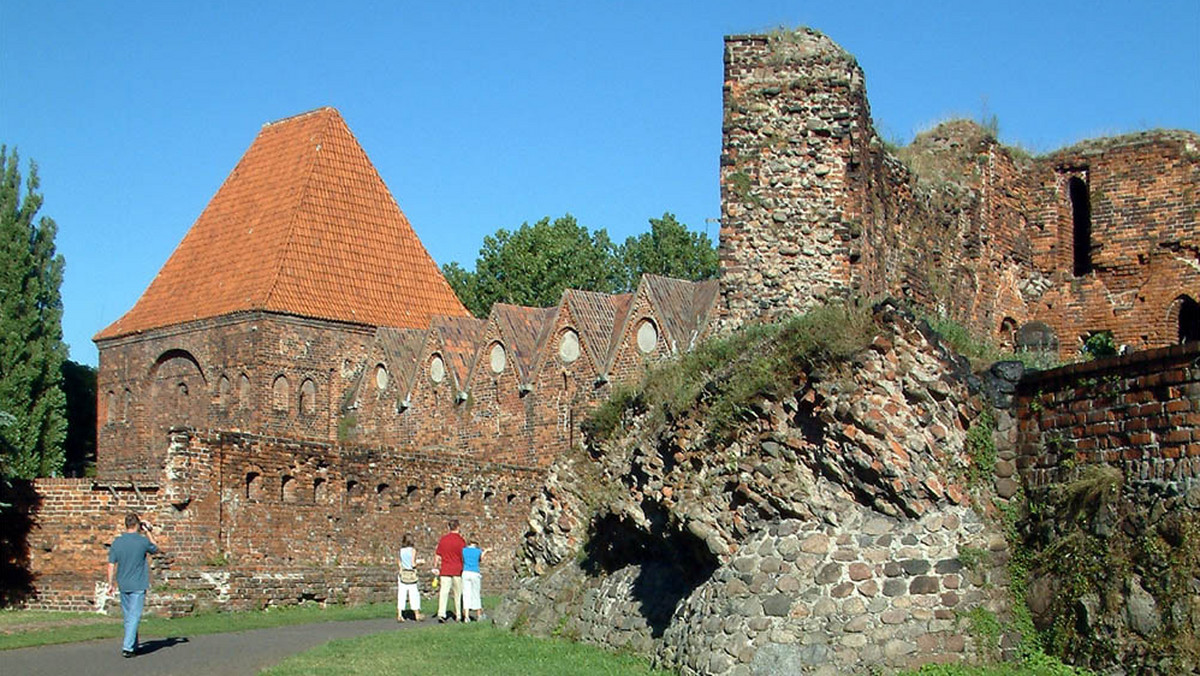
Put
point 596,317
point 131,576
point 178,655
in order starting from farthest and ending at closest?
point 596,317
point 178,655
point 131,576

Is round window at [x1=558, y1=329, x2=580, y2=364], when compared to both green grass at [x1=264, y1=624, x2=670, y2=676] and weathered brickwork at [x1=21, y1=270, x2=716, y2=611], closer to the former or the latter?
weathered brickwork at [x1=21, y1=270, x2=716, y2=611]

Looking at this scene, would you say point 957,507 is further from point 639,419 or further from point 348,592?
point 348,592

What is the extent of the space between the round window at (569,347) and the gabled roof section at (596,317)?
1.15ft

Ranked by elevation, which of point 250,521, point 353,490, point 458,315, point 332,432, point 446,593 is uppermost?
point 458,315

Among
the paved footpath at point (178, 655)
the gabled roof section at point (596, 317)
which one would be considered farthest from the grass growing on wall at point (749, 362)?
the gabled roof section at point (596, 317)

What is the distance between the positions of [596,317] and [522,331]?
311cm

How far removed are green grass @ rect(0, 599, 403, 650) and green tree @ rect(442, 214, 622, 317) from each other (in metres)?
40.4

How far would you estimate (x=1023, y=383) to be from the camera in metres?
12.6

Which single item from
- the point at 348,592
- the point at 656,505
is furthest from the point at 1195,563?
the point at 348,592

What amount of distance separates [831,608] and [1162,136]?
1165 centimetres

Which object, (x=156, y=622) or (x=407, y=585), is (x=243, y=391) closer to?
(x=156, y=622)

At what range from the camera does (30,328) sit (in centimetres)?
4506

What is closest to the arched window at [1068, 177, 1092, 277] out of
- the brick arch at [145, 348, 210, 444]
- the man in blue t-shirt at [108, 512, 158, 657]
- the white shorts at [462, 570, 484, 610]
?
the white shorts at [462, 570, 484, 610]

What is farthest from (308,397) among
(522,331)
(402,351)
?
(522,331)
